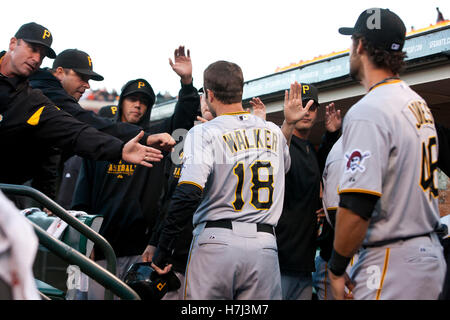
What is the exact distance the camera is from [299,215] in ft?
15.1

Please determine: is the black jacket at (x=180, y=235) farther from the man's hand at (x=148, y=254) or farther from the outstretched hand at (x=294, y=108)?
the outstretched hand at (x=294, y=108)

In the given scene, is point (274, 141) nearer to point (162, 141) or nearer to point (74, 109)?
point (162, 141)

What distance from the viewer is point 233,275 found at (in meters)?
Result: 3.44

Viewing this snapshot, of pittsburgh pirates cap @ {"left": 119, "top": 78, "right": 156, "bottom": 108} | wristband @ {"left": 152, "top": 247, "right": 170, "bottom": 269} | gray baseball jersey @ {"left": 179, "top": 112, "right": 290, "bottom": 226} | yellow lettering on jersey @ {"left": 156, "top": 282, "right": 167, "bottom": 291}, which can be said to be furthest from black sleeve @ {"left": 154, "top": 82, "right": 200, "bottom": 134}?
yellow lettering on jersey @ {"left": 156, "top": 282, "right": 167, "bottom": 291}

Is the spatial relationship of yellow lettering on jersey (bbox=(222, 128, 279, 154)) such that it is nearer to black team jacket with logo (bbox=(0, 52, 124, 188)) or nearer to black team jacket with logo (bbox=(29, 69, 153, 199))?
black team jacket with logo (bbox=(0, 52, 124, 188))

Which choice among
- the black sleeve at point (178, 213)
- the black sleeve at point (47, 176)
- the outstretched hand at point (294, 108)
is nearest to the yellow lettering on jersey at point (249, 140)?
the black sleeve at point (178, 213)

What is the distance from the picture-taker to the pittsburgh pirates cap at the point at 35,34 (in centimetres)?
469

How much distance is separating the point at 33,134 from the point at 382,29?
9.29 feet

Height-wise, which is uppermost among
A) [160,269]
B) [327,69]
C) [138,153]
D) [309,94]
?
[327,69]

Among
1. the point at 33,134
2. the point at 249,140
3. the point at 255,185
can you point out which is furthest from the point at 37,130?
the point at 255,185

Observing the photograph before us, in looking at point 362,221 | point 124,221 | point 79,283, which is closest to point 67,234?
point 79,283

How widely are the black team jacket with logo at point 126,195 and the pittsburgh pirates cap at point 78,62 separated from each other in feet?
3.43

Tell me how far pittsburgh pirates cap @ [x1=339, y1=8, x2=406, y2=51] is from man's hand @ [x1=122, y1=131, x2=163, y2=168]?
5.32 feet
